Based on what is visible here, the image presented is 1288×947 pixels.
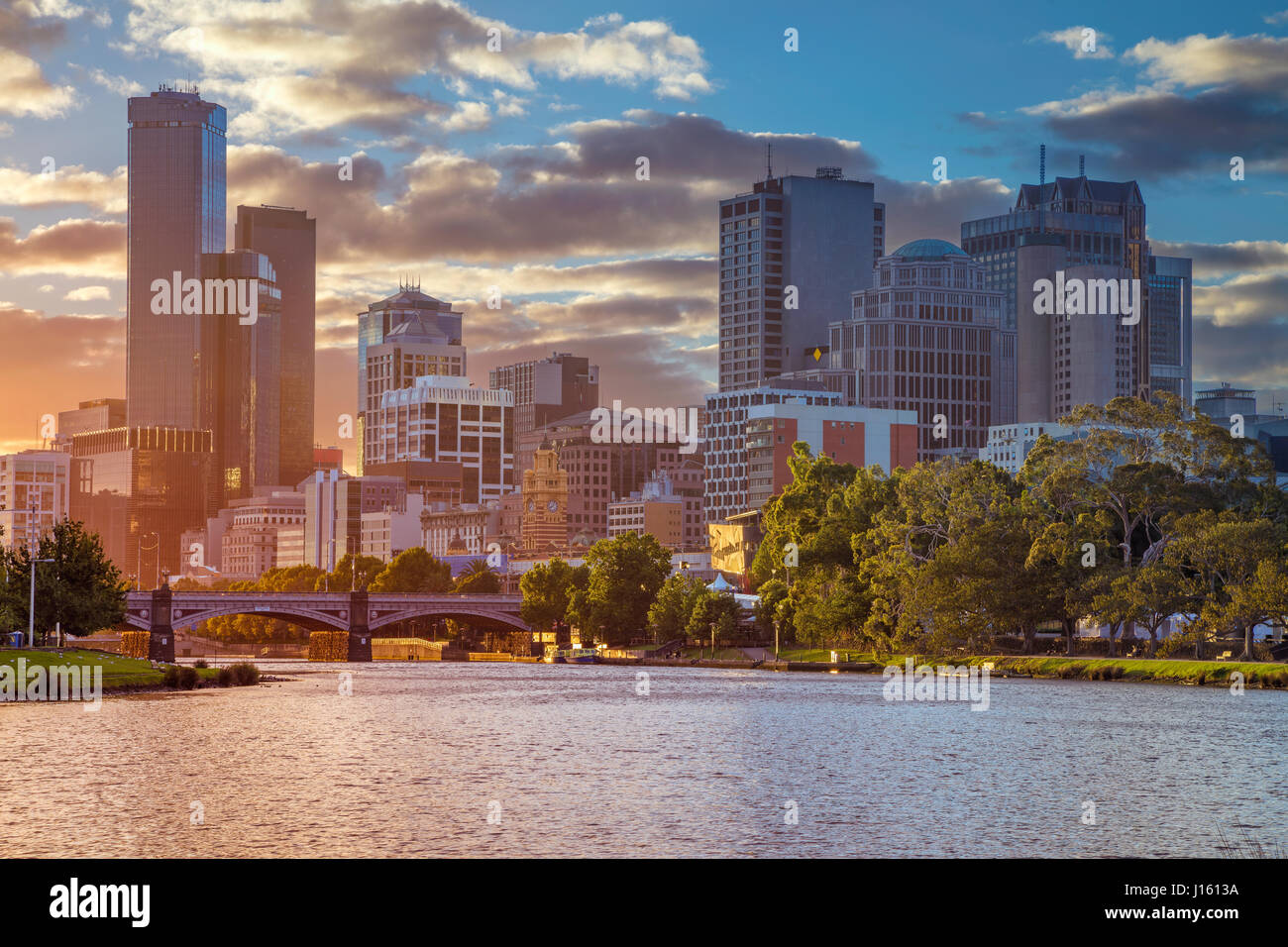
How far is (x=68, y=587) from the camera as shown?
14388cm

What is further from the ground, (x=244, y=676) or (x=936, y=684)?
(x=936, y=684)

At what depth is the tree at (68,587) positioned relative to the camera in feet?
463

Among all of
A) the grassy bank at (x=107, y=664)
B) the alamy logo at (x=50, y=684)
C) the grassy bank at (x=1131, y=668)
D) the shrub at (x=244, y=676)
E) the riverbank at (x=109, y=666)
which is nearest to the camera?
the alamy logo at (x=50, y=684)

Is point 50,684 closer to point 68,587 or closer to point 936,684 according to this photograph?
point 68,587

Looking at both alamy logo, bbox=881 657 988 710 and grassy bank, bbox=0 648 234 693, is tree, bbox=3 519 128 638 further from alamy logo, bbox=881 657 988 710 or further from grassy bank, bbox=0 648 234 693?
alamy logo, bbox=881 657 988 710

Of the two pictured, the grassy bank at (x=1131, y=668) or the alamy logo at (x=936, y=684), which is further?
the alamy logo at (x=936, y=684)

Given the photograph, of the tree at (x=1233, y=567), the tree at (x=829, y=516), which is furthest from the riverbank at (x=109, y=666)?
the tree at (x=1233, y=567)

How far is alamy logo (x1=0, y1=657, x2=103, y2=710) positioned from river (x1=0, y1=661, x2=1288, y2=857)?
3.32 m

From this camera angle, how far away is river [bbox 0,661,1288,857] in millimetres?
51406
